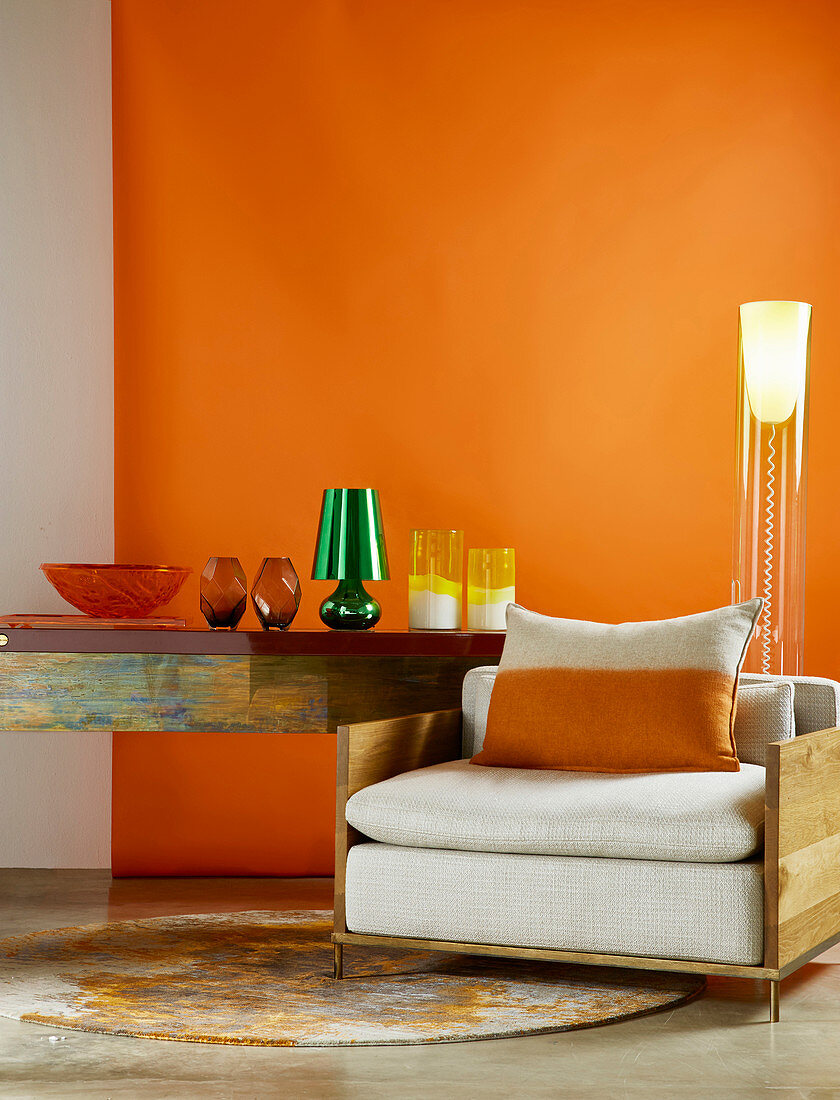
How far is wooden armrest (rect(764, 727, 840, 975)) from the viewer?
2.45 metres

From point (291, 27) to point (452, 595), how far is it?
1.86 m

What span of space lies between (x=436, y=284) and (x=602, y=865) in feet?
6.99

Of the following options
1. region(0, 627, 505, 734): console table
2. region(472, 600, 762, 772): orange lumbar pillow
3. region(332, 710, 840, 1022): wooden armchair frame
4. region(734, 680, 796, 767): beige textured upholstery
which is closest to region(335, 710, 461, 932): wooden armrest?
region(332, 710, 840, 1022): wooden armchair frame

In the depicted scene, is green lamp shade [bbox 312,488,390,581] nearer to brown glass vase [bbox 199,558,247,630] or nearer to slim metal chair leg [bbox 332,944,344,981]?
brown glass vase [bbox 199,558,247,630]

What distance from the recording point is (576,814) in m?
2.55

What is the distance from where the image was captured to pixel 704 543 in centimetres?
406

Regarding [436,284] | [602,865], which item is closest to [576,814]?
[602,865]

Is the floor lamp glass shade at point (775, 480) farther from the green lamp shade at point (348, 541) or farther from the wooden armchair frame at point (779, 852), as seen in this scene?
the green lamp shade at point (348, 541)

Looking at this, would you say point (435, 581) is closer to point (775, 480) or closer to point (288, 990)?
point (775, 480)

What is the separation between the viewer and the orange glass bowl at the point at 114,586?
11.5 ft

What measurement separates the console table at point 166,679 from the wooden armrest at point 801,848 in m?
1.20

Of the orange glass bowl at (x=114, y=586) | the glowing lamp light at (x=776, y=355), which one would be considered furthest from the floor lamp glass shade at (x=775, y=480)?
the orange glass bowl at (x=114, y=586)

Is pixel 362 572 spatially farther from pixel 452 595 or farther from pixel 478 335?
pixel 478 335

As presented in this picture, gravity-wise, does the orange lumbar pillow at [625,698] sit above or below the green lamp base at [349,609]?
below
